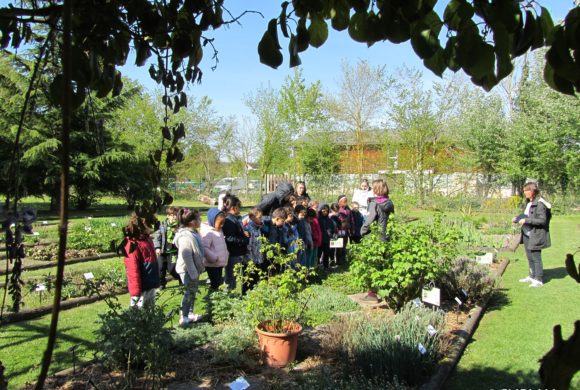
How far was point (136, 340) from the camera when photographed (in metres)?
3.84

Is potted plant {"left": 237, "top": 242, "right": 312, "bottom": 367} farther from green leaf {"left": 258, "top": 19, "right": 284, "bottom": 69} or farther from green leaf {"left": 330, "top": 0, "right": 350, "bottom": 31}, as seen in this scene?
green leaf {"left": 258, "top": 19, "right": 284, "bottom": 69}

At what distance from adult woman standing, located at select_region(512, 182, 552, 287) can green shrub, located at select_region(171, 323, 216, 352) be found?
593cm

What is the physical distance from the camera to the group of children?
5.30 metres

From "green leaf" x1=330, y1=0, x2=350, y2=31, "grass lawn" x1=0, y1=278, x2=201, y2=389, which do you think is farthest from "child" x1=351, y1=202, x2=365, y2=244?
"green leaf" x1=330, y1=0, x2=350, y2=31

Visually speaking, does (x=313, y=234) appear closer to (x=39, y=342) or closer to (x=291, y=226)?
(x=291, y=226)

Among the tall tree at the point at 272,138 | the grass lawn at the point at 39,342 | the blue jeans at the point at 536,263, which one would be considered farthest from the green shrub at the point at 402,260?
the tall tree at the point at 272,138

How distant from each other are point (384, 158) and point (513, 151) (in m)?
6.71

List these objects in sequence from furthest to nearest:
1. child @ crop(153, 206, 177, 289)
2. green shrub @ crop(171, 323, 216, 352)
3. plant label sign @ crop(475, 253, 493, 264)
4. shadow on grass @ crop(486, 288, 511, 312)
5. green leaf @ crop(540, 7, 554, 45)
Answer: plant label sign @ crop(475, 253, 493, 264)
child @ crop(153, 206, 177, 289)
shadow on grass @ crop(486, 288, 511, 312)
green shrub @ crop(171, 323, 216, 352)
green leaf @ crop(540, 7, 554, 45)

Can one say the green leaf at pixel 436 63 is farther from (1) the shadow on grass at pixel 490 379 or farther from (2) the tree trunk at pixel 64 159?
(1) the shadow on grass at pixel 490 379

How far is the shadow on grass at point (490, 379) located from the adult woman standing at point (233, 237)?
3.51m

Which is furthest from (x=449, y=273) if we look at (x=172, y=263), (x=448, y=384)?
(x=172, y=263)

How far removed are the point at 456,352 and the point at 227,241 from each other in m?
3.54

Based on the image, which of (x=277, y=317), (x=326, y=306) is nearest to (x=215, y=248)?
(x=326, y=306)

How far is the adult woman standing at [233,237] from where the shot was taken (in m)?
6.77
